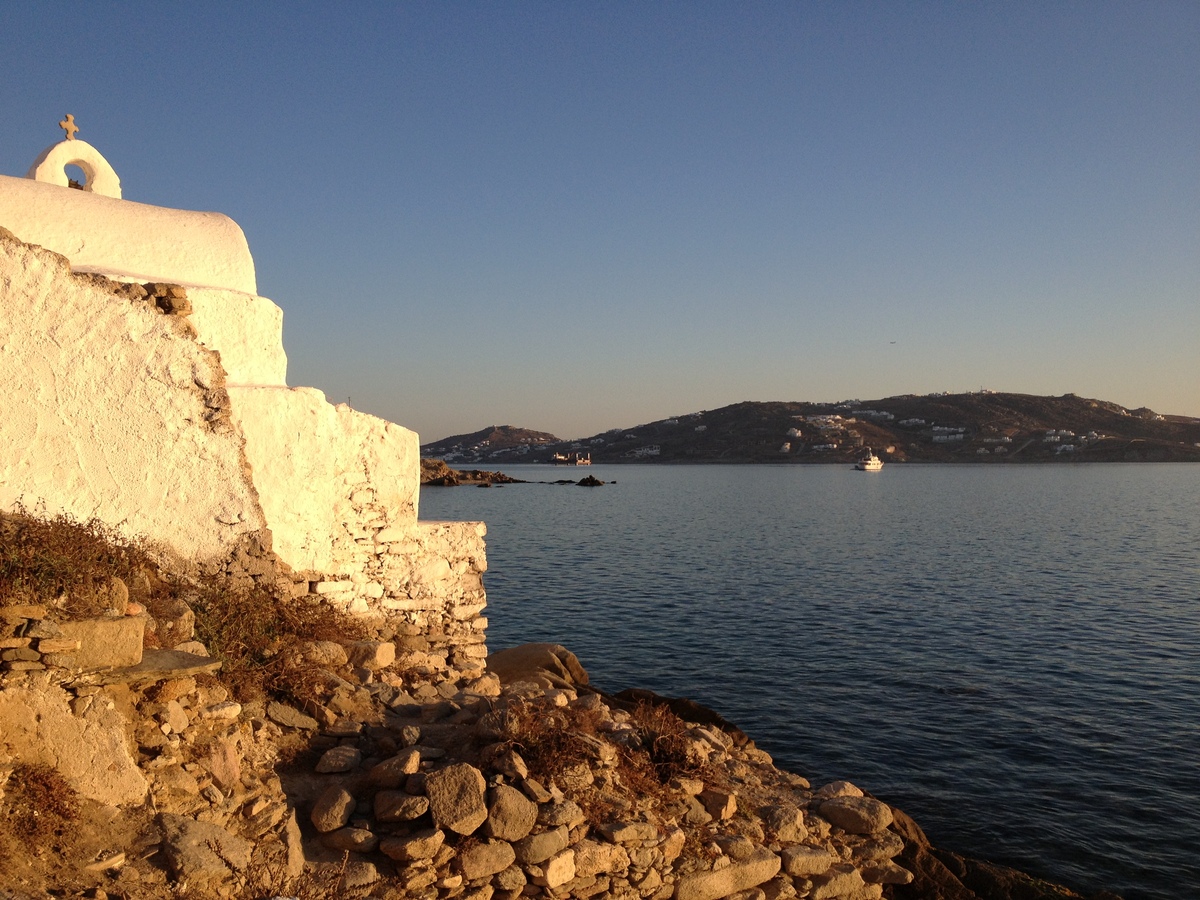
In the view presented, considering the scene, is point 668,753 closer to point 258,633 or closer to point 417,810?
point 417,810

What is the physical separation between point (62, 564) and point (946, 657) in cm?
1705

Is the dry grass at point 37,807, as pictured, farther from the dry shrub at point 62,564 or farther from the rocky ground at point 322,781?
the dry shrub at point 62,564

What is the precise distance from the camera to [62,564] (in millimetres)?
6051

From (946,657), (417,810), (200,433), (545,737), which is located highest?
(200,433)

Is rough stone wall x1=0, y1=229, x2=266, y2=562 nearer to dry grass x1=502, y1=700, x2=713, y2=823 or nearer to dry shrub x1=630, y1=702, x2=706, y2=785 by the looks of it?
dry grass x1=502, y1=700, x2=713, y2=823

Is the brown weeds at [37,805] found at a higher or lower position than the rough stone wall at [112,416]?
lower

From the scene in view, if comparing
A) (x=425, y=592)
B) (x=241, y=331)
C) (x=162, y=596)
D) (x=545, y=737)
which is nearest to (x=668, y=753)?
(x=545, y=737)

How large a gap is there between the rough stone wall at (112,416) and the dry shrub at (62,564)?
1.25 ft

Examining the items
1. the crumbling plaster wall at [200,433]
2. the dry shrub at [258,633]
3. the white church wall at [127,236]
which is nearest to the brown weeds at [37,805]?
the dry shrub at [258,633]

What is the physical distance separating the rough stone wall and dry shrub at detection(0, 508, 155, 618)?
380 millimetres

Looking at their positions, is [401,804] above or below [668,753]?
above

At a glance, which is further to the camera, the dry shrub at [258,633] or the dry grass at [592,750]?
the dry shrub at [258,633]

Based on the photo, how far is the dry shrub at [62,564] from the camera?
227 inches

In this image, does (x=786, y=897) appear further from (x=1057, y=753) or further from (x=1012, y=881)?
(x=1057, y=753)
